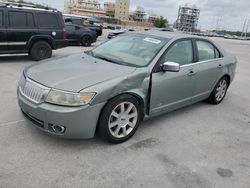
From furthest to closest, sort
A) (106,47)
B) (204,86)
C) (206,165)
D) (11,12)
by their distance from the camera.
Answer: (11,12) → (204,86) → (106,47) → (206,165)

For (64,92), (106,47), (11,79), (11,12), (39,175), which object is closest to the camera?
(39,175)

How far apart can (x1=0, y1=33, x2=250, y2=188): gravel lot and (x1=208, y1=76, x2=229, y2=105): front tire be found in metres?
0.96

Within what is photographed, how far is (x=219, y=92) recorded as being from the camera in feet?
Result: 18.5

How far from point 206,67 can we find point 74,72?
103 inches

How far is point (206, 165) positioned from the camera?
3266mm

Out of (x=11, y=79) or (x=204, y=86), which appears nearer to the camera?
(x=204, y=86)

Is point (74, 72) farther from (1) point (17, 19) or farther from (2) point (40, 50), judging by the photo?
(2) point (40, 50)

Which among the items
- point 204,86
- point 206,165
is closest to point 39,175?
point 206,165

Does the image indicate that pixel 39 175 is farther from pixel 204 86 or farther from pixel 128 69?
pixel 204 86

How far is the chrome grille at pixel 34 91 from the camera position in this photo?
3.11 metres

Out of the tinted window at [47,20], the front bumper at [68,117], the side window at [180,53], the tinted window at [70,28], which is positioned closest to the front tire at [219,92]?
the side window at [180,53]

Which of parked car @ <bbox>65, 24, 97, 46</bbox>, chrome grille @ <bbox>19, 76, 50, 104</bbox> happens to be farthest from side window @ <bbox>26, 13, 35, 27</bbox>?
parked car @ <bbox>65, 24, 97, 46</bbox>

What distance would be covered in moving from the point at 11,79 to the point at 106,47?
3108 millimetres

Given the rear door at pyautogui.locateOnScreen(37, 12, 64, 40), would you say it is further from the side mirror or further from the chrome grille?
the side mirror
